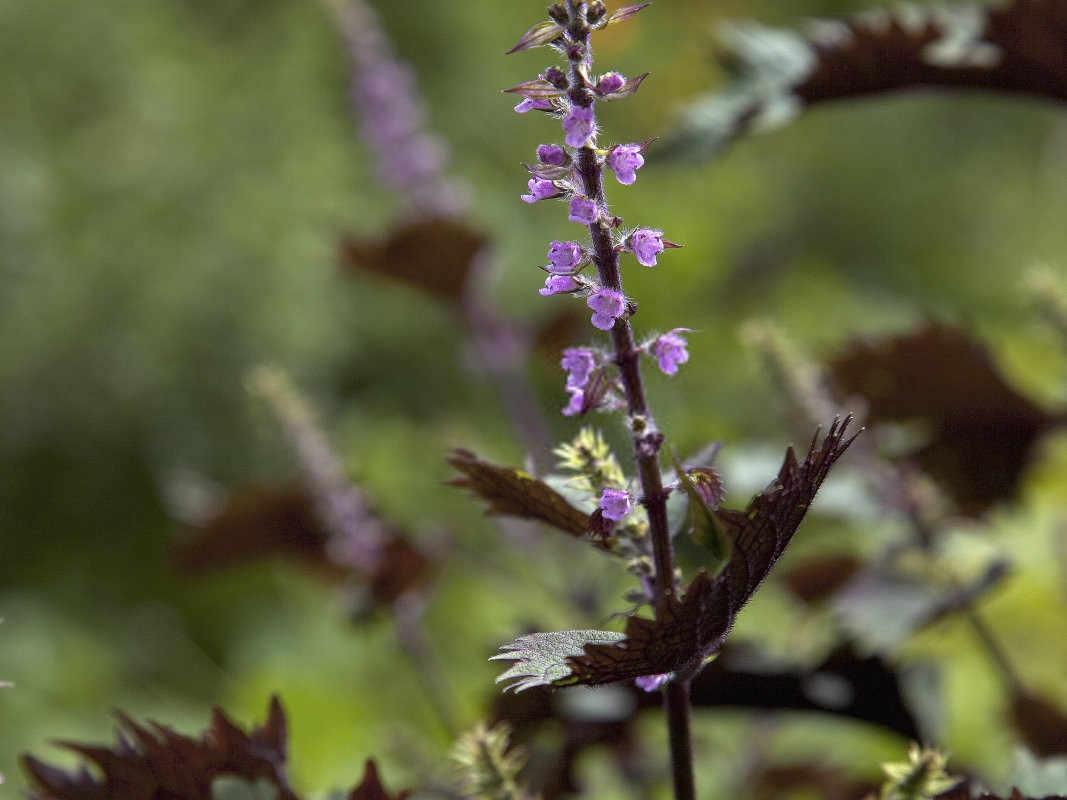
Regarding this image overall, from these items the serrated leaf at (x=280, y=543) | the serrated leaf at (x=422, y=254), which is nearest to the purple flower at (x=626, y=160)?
the serrated leaf at (x=280, y=543)

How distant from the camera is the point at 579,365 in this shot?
17.8 inches

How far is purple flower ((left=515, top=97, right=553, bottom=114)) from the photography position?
1.43ft

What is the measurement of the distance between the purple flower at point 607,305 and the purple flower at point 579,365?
0.03 metres

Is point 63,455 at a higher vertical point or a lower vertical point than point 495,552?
higher

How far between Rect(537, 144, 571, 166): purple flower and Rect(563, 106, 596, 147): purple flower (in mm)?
13

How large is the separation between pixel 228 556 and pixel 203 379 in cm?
125

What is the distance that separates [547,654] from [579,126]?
0.60 feet

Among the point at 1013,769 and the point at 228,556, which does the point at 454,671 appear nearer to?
the point at 228,556

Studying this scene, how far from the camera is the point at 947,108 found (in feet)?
11.8

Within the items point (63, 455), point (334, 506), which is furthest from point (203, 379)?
point (334, 506)

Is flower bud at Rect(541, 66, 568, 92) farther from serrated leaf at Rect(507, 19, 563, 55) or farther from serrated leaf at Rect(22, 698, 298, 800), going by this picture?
serrated leaf at Rect(22, 698, 298, 800)

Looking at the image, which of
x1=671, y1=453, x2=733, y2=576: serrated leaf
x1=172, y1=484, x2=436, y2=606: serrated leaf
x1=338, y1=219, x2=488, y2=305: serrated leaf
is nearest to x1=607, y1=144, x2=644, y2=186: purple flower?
x1=671, y1=453, x2=733, y2=576: serrated leaf

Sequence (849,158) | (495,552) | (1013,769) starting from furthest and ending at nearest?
(849,158) → (495,552) → (1013,769)

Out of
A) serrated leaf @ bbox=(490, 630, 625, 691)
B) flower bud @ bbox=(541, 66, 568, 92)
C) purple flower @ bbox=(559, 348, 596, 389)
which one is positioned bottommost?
serrated leaf @ bbox=(490, 630, 625, 691)
